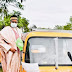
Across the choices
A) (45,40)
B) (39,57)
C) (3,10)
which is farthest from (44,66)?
(3,10)

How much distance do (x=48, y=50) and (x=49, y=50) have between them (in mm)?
26

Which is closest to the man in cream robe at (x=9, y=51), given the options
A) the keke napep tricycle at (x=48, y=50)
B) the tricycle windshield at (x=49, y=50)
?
the keke napep tricycle at (x=48, y=50)

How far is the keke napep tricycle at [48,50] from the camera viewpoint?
6738mm

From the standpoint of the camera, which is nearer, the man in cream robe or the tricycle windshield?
the tricycle windshield

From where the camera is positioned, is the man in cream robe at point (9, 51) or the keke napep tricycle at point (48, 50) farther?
the man in cream robe at point (9, 51)

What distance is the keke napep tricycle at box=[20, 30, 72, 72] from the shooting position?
6738 mm

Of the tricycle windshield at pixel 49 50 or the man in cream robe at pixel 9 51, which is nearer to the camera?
the tricycle windshield at pixel 49 50

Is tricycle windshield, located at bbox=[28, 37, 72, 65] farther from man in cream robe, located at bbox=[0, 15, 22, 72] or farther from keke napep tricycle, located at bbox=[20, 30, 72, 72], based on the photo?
man in cream robe, located at bbox=[0, 15, 22, 72]

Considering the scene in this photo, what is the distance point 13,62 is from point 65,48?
4.69 feet

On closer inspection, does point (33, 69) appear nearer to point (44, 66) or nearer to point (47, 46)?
point (44, 66)

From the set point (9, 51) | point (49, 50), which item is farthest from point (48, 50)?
point (9, 51)

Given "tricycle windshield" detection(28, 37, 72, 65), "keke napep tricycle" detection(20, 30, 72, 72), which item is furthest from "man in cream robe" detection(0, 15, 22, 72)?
"tricycle windshield" detection(28, 37, 72, 65)

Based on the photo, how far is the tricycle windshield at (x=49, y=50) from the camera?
6.78m

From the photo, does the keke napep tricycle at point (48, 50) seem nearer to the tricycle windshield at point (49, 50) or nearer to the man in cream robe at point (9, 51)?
the tricycle windshield at point (49, 50)
